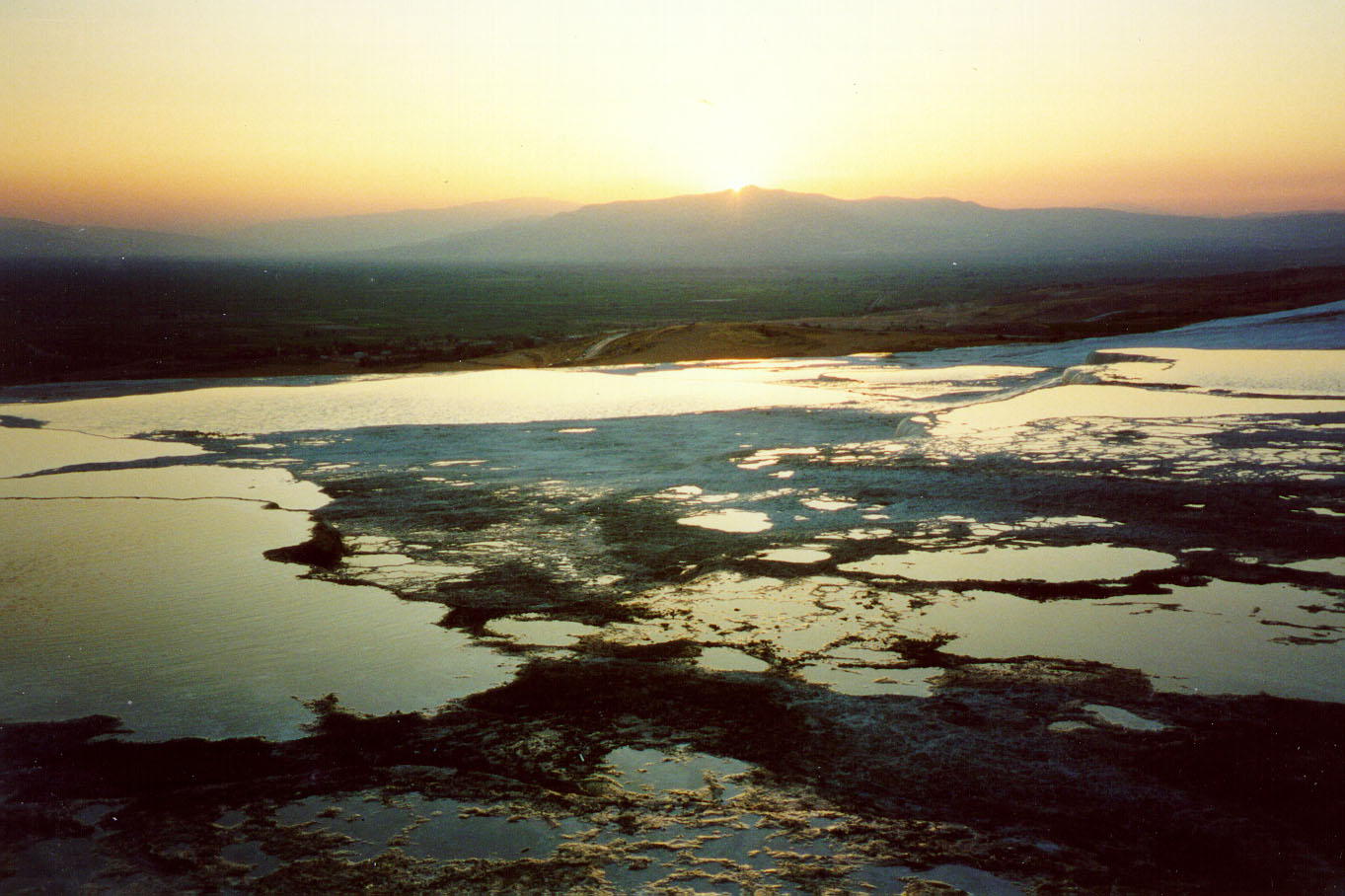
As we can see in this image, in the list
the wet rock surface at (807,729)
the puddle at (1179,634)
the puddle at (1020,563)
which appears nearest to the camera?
the wet rock surface at (807,729)

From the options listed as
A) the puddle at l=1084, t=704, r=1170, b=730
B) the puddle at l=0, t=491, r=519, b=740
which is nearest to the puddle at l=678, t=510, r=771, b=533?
the puddle at l=0, t=491, r=519, b=740

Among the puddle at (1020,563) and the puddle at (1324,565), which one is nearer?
the puddle at (1324,565)

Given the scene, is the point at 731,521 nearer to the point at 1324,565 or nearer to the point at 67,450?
the point at 1324,565

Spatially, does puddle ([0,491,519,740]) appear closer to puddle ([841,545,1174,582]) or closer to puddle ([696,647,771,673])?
puddle ([696,647,771,673])

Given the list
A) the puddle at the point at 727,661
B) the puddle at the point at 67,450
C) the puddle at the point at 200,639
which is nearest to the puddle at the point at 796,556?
the puddle at the point at 727,661

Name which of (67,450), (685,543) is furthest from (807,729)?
(67,450)

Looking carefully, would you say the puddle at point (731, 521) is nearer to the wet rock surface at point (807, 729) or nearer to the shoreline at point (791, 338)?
the wet rock surface at point (807, 729)

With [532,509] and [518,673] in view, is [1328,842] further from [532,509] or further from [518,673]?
[532,509]

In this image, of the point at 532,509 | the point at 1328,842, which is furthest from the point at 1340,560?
A: the point at 532,509
